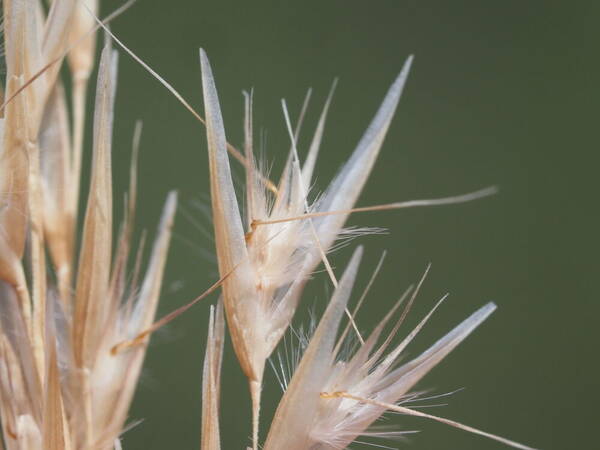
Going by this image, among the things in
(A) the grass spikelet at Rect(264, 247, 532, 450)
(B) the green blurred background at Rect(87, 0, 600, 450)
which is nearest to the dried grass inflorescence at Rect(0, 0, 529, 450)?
(A) the grass spikelet at Rect(264, 247, 532, 450)

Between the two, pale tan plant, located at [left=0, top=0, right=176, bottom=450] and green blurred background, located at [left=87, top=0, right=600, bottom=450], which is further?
green blurred background, located at [left=87, top=0, right=600, bottom=450]

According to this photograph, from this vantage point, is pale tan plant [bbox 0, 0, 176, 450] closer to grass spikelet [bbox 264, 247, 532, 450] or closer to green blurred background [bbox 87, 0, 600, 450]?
grass spikelet [bbox 264, 247, 532, 450]

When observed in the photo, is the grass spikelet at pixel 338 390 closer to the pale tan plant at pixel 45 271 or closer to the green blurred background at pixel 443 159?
the pale tan plant at pixel 45 271

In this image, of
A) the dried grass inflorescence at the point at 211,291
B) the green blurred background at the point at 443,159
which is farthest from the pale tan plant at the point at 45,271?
the green blurred background at the point at 443,159

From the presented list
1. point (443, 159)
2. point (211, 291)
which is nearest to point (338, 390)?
point (211, 291)

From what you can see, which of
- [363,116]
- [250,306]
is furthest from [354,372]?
[363,116]

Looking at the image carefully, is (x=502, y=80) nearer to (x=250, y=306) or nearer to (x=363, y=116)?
(x=363, y=116)

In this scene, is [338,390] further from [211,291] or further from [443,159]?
[443,159]

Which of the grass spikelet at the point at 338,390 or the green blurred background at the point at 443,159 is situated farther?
the green blurred background at the point at 443,159
